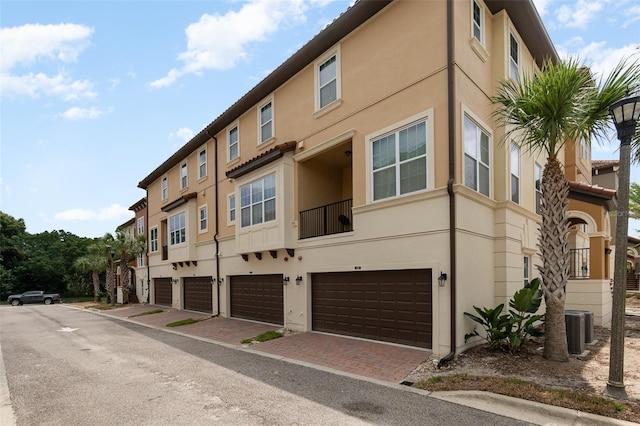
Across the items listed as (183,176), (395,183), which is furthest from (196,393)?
(183,176)

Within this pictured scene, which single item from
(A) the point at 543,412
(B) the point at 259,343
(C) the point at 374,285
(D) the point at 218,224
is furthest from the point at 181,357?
(D) the point at 218,224

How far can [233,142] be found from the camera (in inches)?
716

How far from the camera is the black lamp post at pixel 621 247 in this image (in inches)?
234

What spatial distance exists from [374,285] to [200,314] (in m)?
12.0

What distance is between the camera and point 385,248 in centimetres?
1020

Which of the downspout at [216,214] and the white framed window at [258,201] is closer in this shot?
the white framed window at [258,201]

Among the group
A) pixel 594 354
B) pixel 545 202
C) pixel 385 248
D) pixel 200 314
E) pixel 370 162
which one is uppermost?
pixel 370 162

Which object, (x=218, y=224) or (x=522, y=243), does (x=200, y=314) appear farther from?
(x=522, y=243)

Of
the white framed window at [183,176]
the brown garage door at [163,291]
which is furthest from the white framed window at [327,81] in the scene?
the brown garage door at [163,291]

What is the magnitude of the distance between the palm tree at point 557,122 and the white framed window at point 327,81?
5440 millimetres

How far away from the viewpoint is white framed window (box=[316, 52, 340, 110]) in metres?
12.2

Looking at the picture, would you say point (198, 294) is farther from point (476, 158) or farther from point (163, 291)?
point (476, 158)

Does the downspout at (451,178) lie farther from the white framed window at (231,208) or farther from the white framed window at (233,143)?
the white framed window at (231,208)

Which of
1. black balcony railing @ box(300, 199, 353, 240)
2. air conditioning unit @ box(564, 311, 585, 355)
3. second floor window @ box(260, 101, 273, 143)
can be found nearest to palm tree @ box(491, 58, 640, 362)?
air conditioning unit @ box(564, 311, 585, 355)
